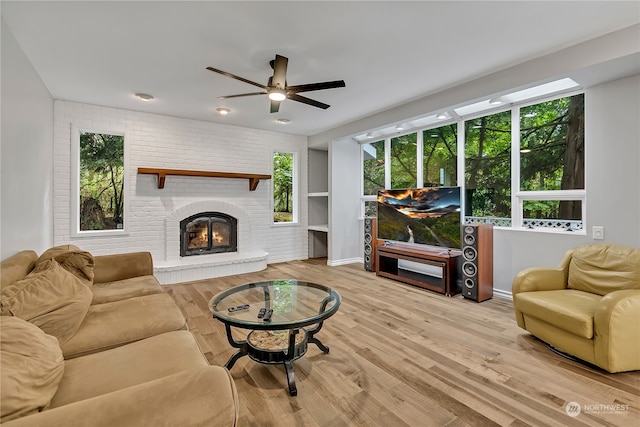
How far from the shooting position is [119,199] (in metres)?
4.53

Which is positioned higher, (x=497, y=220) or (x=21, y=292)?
(x=497, y=220)

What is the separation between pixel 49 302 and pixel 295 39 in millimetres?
2552

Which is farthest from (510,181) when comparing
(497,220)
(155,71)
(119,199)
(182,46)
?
(119,199)

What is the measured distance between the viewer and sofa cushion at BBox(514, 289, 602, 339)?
2.13 m

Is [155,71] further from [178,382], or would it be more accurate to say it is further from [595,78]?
[595,78]

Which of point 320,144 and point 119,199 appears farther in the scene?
point 320,144

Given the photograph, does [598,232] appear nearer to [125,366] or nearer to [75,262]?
[125,366]

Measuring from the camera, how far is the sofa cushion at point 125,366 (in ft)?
4.07

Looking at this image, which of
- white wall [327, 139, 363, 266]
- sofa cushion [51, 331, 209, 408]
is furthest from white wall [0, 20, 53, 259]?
white wall [327, 139, 363, 266]

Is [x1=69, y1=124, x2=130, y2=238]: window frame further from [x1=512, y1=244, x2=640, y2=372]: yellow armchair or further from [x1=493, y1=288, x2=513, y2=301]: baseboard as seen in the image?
[x1=493, y1=288, x2=513, y2=301]: baseboard

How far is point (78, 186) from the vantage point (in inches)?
167

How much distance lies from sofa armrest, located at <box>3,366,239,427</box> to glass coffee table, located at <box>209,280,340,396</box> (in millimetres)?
855

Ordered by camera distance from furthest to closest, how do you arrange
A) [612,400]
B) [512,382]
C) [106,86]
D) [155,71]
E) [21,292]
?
1. [106,86]
2. [155,71]
3. [512,382]
4. [612,400]
5. [21,292]

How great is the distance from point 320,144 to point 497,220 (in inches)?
136
